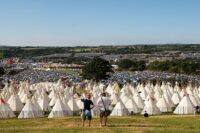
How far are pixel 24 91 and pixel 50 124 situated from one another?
57.6m

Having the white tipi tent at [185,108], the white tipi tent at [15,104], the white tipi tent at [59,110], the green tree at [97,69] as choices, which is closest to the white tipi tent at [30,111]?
the white tipi tent at [59,110]

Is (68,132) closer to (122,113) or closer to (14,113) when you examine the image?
(122,113)

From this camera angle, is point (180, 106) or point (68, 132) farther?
point (180, 106)

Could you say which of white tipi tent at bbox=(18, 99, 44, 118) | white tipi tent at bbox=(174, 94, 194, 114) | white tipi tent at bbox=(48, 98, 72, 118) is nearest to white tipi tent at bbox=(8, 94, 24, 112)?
white tipi tent at bbox=(18, 99, 44, 118)

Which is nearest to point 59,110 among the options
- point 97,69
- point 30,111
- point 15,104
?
point 30,111

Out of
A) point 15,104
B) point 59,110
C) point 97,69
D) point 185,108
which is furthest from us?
point 97,69

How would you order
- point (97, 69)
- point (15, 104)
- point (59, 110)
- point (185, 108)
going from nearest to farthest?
point (59, 110), point (185, 108), point (15, 104), point (97, 69)

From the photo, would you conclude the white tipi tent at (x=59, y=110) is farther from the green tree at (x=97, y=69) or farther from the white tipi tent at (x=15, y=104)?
the green tree at (x=97, y=69)

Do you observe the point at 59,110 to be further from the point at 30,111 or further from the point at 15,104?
the point at 15,104

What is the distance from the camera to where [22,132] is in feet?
92.8

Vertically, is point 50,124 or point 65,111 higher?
point 50,124

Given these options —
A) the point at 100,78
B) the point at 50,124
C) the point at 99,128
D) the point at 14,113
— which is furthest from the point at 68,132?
the point at 100,78

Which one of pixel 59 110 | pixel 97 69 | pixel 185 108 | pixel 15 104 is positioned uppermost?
pixel 59 110

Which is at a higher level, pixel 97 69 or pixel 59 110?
pixel 59 110
